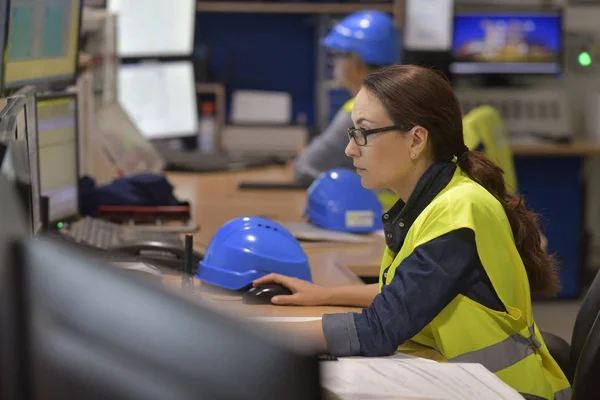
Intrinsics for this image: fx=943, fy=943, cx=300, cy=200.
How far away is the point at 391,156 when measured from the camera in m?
1.65

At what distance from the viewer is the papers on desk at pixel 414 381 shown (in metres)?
1.16

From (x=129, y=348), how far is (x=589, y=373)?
1127 mm

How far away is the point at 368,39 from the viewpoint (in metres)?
3.55

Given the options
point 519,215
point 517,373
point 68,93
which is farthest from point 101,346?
point 68,93

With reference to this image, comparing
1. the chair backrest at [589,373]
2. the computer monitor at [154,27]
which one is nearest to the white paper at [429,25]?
the computer monitor at [154,27]

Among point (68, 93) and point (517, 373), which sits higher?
point (68, 93)

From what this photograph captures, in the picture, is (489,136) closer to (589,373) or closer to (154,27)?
(154,27)

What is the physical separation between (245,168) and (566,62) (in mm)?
2345

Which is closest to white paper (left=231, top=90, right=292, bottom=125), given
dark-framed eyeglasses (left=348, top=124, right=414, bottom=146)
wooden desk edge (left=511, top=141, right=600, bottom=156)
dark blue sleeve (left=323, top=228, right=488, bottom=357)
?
wooden desk edge (left=511, top=141, right=600, bottom=156)

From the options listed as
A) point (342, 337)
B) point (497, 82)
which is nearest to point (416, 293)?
point (342, 337)

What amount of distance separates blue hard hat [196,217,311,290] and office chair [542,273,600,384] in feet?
1.82

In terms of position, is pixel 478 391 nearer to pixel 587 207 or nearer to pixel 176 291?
pixel 176 291

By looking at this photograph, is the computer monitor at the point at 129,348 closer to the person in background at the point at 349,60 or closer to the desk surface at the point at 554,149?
the person in background at the point at 349,60

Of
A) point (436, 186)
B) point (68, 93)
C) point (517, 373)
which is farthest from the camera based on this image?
point (68, 93)
